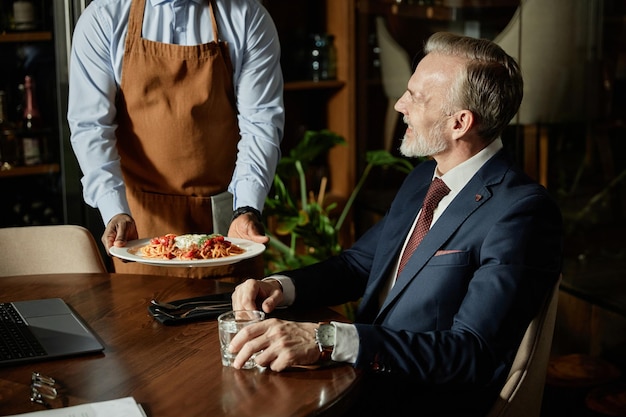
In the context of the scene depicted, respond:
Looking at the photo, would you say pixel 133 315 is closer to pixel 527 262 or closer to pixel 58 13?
pixel 527 262

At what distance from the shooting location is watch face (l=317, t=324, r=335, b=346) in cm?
156

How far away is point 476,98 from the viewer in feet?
6.23

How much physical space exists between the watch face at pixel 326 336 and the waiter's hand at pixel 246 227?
2.68ft

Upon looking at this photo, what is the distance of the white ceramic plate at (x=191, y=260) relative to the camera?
2033 millimetres

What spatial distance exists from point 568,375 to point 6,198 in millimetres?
2329

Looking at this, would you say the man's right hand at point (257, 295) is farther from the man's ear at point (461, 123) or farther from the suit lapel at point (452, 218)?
the man's ear at point (461, 123)

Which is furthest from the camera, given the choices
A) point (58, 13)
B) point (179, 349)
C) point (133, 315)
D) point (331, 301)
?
point (58, 13)

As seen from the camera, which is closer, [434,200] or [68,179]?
[434,200]

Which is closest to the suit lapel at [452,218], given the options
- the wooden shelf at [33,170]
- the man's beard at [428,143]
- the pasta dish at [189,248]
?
the man's beard at [428,143]

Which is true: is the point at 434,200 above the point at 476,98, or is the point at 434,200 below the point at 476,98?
below

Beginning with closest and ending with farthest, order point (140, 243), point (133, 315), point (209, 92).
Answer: point (133, 315) < point (140, 243) < point (209, 92)

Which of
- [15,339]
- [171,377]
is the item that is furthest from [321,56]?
[171,377]

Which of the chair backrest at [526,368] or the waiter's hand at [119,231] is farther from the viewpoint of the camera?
the waiter's hand at [119,231]

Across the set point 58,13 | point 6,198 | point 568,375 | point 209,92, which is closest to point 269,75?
point 209,92
